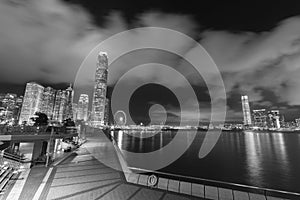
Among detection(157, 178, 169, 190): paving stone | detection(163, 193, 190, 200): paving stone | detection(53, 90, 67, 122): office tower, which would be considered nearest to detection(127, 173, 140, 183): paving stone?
detection(157, 178, 169, 190): paving stone

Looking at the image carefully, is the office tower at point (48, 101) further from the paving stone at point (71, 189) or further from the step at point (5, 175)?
the paving stone at point (71, 189)

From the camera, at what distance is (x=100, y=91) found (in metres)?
162

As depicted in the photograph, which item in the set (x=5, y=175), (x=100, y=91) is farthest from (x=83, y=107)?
(x=5, y=175)

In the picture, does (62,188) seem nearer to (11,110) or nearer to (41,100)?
(11,110)

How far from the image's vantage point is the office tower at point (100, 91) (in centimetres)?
15262

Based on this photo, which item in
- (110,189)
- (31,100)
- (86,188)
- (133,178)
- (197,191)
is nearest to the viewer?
(197,191)

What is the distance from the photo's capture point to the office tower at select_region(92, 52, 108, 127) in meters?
153

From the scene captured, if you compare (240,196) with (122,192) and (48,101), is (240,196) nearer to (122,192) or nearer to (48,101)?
(122,192)

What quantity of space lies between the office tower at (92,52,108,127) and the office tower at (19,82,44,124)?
46.3 meters

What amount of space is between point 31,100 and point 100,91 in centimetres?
6038

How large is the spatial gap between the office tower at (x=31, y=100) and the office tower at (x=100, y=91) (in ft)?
152

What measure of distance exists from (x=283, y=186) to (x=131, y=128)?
584ft

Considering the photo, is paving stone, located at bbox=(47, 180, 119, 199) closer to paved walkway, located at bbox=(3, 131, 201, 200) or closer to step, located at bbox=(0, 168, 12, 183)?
paved walkway, located at bbox=(3, 131, 201, 200)

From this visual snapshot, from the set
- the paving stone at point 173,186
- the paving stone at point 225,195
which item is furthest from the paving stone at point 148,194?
the paving stone at point 225,195
